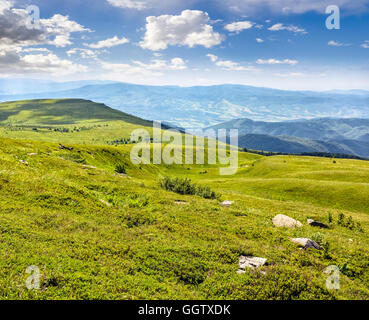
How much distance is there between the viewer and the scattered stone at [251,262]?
46.0 feet

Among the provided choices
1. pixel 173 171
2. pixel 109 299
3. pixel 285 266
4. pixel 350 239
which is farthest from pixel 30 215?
pixel 173 171

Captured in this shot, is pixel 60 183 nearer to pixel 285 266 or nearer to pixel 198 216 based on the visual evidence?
pixel 198 216

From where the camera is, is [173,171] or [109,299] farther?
[173,171]

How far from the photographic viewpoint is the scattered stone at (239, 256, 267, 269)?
1401 centimetres

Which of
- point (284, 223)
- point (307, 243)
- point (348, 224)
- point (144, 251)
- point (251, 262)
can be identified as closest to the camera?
point (144, 251)

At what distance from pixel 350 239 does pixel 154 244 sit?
20905mm

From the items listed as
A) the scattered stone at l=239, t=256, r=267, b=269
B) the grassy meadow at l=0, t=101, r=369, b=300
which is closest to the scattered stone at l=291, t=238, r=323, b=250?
the grassy meadow at l=0, t=101, r=369, b=300

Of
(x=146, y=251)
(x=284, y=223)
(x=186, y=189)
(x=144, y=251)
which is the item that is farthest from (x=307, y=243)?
(x=186, y=189)

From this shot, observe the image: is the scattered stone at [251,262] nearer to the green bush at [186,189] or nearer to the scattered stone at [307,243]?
the scattered stone at [307,243]

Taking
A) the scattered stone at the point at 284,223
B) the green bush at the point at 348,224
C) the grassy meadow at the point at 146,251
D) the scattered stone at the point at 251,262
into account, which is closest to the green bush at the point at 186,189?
the grassy meadow at the point at 146,251

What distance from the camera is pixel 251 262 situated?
1447 cm

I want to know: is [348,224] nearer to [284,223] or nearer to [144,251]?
[284,223]
